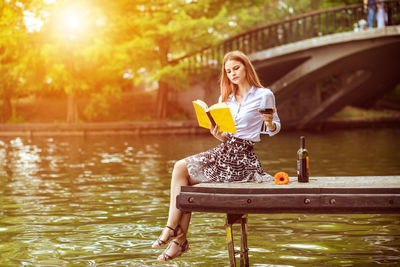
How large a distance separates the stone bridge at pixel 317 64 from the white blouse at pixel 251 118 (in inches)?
746

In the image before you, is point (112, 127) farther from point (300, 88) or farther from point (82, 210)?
point (82, 210)

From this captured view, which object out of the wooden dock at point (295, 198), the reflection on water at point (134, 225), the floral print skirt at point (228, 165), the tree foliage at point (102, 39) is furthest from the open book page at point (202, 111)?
the tree foliage at point (102, 39)

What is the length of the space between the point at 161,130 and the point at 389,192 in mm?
20462

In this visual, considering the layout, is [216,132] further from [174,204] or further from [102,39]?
[102,39]

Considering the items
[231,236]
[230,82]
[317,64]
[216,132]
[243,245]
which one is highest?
[317,64]

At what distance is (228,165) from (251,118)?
1.24ft

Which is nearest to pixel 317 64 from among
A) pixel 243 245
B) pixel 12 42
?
pixel 12 42

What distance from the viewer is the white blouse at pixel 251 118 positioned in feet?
15.6

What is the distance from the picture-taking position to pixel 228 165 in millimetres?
4703

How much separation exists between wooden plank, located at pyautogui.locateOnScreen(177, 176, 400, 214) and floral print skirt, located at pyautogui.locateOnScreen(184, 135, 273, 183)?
268 millimetres

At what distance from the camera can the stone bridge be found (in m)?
23.9

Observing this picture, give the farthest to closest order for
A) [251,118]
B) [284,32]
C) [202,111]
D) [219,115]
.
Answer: [284,32]
[251,118]
[202,111]
[219,115]

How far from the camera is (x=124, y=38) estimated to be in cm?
2708

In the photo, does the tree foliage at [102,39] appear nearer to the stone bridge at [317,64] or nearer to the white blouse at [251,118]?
the stone bridge at [317,64]
